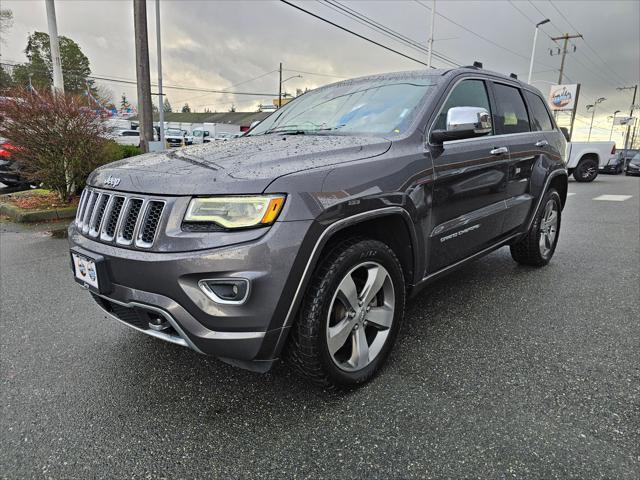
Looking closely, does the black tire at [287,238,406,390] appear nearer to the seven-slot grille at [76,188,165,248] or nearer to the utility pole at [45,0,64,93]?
the seven-slot grille at [76,188,165,248]

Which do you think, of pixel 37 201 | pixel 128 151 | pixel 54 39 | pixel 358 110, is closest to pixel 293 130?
pixel 358 110

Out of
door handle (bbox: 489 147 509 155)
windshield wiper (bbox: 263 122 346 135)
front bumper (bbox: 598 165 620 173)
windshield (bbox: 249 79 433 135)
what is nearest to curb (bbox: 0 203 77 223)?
windshield (bbox: 249 79 433 135)

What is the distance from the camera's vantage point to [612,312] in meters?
3.35

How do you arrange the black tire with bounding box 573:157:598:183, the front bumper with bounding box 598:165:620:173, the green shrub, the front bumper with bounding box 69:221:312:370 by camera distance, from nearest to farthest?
the front bumper with bounding box 69:221:312:370
the green shrub
the black tire with bounding box 573:157:598:183
the front bumper with bounding box 598:165:620:173

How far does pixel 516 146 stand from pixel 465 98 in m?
0.78

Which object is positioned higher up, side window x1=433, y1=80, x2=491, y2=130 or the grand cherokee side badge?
side window x1=433, y1=80, x2=491, y2=130

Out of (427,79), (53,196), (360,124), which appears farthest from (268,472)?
(53,196)

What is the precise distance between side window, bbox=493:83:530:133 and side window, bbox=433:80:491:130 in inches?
8.1

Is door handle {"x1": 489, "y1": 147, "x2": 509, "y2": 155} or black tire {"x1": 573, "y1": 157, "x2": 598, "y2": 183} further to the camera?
black tire {"x1": 573, "y1": 157, "x2": 598, "y2": 183}

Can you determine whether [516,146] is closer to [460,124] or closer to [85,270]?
[460,124]

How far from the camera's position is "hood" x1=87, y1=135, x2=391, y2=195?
183cm

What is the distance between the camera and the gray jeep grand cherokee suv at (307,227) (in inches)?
70.2

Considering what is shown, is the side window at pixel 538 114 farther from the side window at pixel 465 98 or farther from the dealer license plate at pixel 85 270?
the dealer license plate at pixel 85 270

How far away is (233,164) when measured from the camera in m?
1.99
